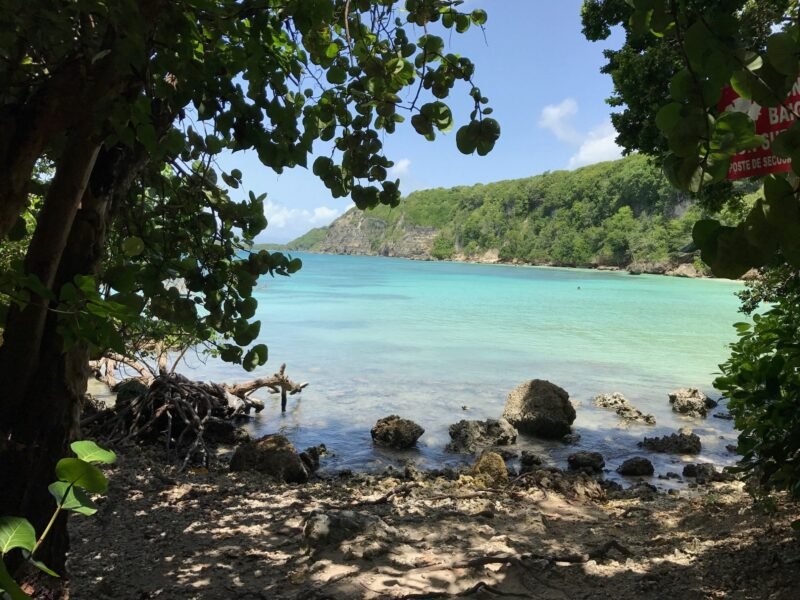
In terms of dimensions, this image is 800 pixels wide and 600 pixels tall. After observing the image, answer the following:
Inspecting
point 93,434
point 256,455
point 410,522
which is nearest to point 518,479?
point 410,522

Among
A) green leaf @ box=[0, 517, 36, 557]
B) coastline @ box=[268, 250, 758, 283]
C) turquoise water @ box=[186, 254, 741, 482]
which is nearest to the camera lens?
green leaf @ box=[0, 517, 36, 557]

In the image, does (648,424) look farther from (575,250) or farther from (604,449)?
(575,250)

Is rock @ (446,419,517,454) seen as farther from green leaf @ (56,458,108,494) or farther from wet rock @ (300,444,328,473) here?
green leaf @ (56,458,108,494)

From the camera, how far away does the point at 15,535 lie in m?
0.78

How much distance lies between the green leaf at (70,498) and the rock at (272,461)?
661cm

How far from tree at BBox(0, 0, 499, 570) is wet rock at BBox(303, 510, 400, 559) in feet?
6.33

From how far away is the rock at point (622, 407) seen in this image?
1109 cm

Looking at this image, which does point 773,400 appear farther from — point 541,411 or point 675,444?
point 541,411

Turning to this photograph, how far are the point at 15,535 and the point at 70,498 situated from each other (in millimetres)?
77

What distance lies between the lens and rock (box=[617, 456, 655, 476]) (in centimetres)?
802

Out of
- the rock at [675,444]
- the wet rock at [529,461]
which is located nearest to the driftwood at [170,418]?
the wet rock at [529,461]

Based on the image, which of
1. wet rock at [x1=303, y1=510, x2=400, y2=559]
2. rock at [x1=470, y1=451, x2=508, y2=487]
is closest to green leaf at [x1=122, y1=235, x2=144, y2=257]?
wet rock at [x1=303, y1=510, x2=400, y2=559]

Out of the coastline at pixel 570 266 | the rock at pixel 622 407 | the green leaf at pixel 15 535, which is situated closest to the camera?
the green leaf at pixel 15 535

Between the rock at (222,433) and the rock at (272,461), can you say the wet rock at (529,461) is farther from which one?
the rock at (222,433)
